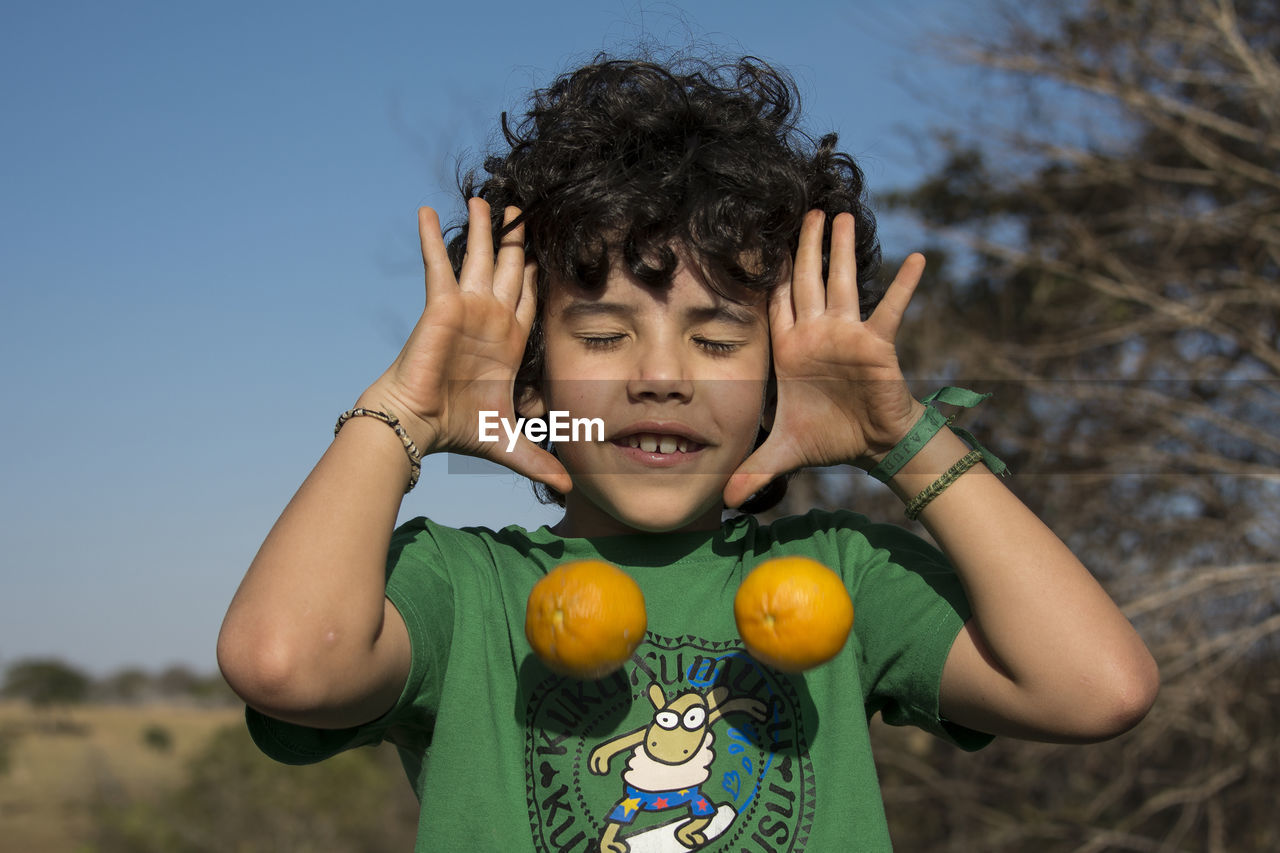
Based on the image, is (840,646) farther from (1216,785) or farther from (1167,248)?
(1167,248)

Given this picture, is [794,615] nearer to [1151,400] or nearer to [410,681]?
[410,681]

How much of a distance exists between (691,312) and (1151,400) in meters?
5.86

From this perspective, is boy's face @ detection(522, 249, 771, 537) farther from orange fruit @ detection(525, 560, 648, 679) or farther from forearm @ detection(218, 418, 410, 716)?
forearm @ detection(218, 418, 410, 716)

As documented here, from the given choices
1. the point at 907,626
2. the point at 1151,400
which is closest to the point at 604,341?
the point at 907,626

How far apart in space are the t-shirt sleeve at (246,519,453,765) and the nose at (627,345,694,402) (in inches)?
18.4

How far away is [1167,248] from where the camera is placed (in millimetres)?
7133

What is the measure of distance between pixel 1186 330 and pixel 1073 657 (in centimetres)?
614

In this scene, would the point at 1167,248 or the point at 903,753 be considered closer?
the point at 1167,248

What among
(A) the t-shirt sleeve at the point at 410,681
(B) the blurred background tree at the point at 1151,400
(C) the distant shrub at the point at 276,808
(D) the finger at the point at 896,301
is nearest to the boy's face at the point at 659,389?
(D) the finger at the point at 896,301

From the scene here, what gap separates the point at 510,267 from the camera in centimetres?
209

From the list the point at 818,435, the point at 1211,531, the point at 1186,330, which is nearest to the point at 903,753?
the point at 1211,531

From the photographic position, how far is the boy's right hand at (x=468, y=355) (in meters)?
1.88

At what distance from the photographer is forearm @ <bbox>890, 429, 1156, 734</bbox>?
1.81 meters

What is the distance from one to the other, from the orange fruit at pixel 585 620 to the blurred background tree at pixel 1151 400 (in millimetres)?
5408
